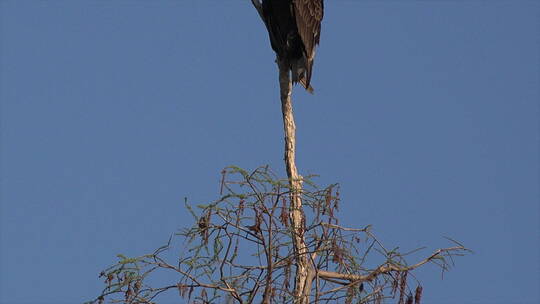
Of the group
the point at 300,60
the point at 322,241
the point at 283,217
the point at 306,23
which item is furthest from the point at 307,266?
the point at 306,23

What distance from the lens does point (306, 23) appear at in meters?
7.98

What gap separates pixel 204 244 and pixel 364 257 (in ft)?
3.05

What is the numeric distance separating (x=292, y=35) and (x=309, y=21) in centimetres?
41

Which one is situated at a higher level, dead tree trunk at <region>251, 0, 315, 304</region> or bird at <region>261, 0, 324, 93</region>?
bird at <region>261, 0, 324, 93</region>

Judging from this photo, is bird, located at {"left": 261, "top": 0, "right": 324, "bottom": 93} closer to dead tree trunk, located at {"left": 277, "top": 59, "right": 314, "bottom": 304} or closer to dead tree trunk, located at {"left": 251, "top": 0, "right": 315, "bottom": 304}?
dead tree trunk, located at {"left": 251, "top": 0, "right": 315, "bottom": 304}

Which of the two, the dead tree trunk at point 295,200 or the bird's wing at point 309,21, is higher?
the bird's wing at point 309,21

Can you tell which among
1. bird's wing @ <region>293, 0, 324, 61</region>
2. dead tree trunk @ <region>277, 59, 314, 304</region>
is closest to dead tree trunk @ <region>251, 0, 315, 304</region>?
dead tree trunk @ <region>277, 59, 314, 304</region>

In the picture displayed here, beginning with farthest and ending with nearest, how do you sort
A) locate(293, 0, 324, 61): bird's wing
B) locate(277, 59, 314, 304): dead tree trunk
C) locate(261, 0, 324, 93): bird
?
locate(293, 0, 324, 61): bird's wing < locate(261, 0, 324, 93): bird < locate(277, 59, 314, 304): dead tree trunk

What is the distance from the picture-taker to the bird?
24.8 feet

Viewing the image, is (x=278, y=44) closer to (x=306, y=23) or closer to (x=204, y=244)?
(x=306, y=23)

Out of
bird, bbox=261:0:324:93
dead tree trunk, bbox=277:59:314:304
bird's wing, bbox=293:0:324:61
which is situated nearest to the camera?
dead tree trunk, bbox=277:59:314:304

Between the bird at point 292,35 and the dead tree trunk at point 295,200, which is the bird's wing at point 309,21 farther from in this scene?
the dead tree trunk at point 295,200

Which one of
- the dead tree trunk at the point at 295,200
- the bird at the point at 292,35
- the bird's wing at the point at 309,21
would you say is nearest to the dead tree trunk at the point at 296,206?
the dead tree trunk at the point at 295,200

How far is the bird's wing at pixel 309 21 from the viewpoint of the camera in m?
7.78
